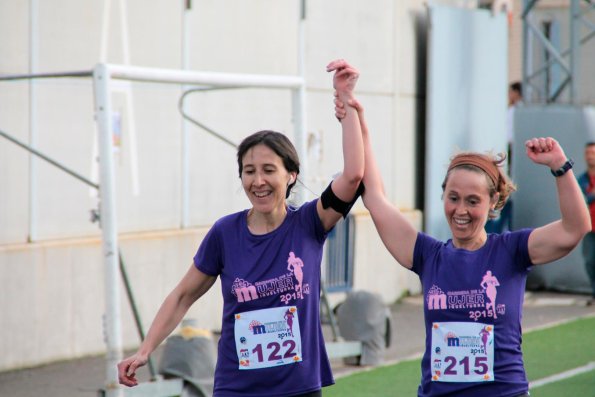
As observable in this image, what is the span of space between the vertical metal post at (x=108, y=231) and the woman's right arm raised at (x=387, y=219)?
10.4 ft

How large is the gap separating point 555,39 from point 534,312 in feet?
48.4

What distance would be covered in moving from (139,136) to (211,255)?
604 cm

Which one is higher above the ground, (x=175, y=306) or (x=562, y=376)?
(x=175, y=306)

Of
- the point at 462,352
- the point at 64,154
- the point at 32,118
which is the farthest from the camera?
the point at 64,154

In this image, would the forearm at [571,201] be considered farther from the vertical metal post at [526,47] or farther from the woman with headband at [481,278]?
the vertical metal post at [526,47]

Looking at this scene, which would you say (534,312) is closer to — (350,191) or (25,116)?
(25,116)

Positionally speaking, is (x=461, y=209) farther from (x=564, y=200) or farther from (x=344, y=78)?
(x=344, y=78)

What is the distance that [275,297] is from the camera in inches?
177

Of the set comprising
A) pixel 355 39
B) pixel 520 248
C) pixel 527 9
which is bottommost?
pixel 520 248

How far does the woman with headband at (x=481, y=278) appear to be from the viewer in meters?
4.20

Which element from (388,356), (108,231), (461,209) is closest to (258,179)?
(461,209)

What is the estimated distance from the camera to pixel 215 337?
36.1 ft

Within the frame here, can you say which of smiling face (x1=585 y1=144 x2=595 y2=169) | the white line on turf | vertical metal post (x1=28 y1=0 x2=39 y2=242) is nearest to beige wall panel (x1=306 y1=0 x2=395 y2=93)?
smiling face (x1=585 y1=144 x2=595 y2=169)

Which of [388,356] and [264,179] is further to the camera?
[388,356]
